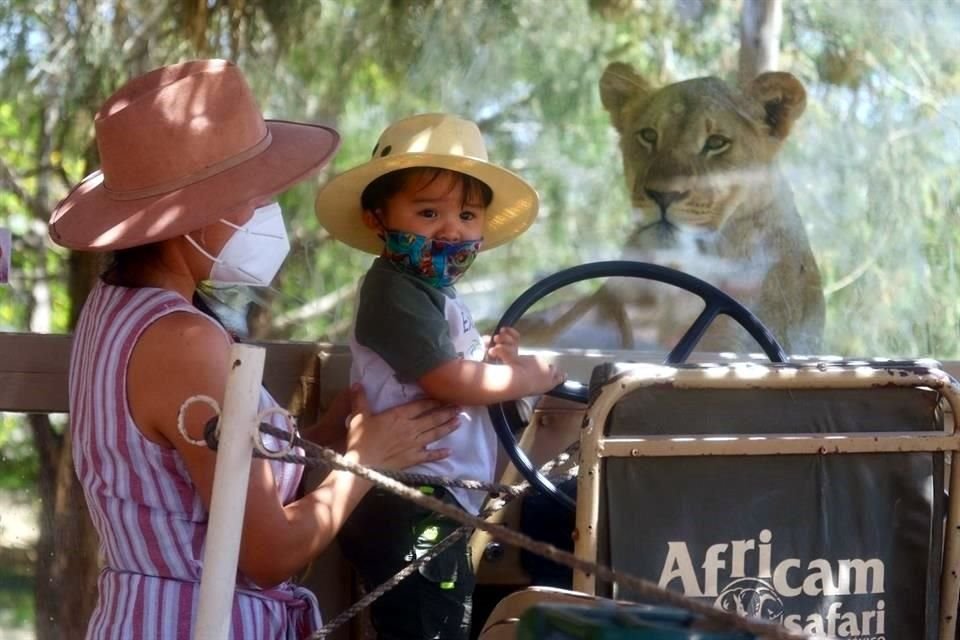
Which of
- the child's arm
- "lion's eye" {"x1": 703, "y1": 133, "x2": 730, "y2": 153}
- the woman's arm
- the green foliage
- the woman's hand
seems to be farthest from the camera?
"lion's eye" {"x1": 703, "y1": 133, "x2": 730, "y2": 153}

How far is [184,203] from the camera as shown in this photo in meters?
2.32

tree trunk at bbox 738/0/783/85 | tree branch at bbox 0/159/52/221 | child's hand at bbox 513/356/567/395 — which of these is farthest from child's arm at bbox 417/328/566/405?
tree trunk at bbox 738/0/783/85

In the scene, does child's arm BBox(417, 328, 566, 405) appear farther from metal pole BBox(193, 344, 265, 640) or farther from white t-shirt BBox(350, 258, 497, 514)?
metal pole BBox(193, 344, 265, 640)

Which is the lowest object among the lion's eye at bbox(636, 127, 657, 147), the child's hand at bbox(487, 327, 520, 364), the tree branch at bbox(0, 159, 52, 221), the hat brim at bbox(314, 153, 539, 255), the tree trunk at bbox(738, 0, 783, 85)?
the child's hand at bbox(487, 327, 520, 364)

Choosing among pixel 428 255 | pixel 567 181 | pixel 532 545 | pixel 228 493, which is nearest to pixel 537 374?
pixel 428 255

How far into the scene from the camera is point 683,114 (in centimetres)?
488

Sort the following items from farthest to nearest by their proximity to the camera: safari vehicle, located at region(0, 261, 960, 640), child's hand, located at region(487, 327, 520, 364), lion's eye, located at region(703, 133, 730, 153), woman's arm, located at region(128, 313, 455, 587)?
1. lion's eye, located at region(703, 133, 730, 153)
2. child's hand, located at region(487, 327, 520, 364)
3. safari vehicle, located at region(0, 261, 960, 640)
4. woman's arm, located at region(128, 313, 455, 587)

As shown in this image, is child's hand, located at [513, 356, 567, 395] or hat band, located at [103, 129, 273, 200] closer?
hat band, located at [103, 129, 273, 200]

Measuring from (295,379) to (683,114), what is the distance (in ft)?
6.61

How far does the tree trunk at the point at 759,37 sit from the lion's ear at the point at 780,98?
0.04 meters

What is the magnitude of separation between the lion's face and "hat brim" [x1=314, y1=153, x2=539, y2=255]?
1.47 meters

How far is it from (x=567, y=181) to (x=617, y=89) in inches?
16.7

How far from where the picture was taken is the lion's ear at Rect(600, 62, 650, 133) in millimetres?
4746

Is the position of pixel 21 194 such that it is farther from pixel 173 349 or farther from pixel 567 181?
pixel 173 349
